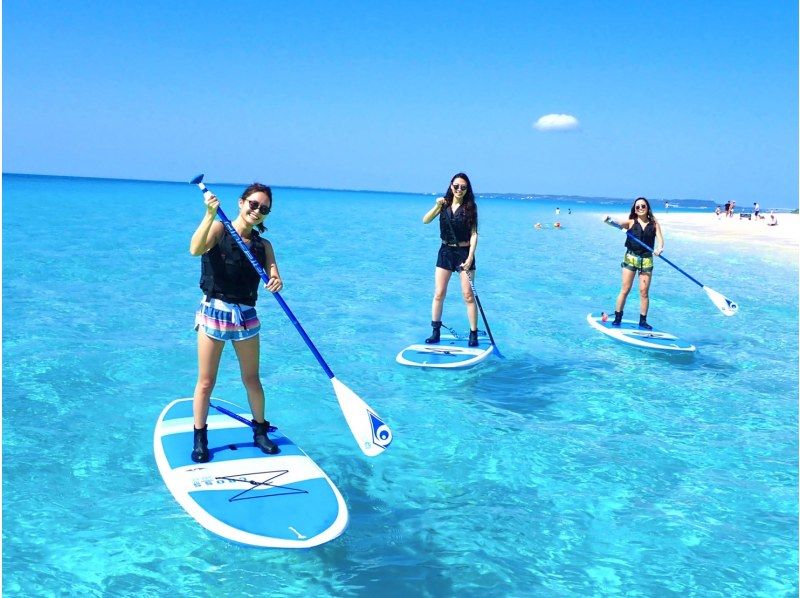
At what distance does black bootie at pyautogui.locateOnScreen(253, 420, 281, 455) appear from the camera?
4.97m

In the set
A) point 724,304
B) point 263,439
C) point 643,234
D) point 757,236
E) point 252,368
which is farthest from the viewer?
point 757,236

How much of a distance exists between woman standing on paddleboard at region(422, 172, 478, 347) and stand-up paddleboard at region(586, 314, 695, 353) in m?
2.82

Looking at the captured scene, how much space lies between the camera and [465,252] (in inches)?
335

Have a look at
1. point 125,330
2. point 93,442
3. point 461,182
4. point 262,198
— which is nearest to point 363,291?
point 125,330

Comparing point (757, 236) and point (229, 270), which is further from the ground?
point (757, 236)

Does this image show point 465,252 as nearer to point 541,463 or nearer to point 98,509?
point 541,463

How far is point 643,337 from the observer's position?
32.4 ft

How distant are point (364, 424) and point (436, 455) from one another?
139cm

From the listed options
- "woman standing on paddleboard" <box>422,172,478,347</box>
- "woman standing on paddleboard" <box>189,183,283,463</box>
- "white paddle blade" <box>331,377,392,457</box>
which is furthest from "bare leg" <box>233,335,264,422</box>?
"woman standing on paddleboard" <box>422,172,478,347</box>

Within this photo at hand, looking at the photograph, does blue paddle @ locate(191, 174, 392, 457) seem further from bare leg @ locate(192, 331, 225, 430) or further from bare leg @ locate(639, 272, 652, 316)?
bare leg @ locate(639, 272, 652, 316)

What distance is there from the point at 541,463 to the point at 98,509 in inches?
149

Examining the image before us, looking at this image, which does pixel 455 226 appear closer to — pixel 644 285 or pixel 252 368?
pixel 644 285

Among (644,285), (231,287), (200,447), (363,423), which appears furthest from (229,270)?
(644,285)

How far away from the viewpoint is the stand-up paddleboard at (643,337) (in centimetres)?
947
